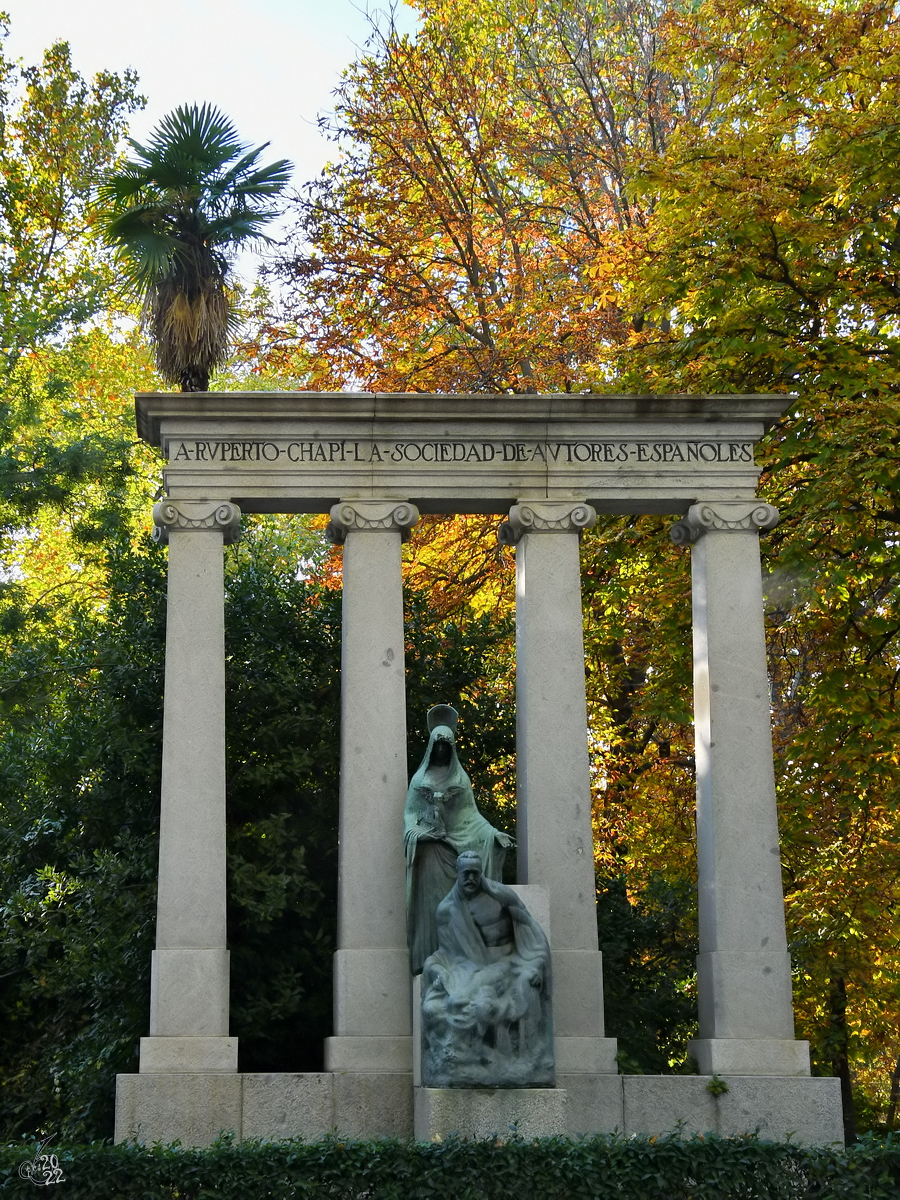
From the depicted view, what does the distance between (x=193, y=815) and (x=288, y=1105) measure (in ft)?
8.65

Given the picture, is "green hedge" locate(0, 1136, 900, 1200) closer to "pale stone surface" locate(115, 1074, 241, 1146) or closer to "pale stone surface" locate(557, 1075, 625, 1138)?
"pale stone surface" locate(115, 1074, 241, 1146)

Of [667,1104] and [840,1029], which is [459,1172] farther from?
[840,1029]

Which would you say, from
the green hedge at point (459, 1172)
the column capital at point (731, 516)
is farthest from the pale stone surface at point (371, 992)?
the column capital at point (731, 516)

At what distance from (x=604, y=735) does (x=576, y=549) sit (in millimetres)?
7450

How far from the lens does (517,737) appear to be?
13.7 metres

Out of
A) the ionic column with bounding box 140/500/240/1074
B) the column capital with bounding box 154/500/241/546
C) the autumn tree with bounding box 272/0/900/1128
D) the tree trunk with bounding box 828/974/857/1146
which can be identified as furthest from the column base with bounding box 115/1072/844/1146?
the tree trunk with bounding box 828/974/857/1146

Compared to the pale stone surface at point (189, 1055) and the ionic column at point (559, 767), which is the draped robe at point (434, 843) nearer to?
the ionic column at point (559, 767)

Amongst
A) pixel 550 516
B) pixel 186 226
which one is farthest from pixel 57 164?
pixel 550 516

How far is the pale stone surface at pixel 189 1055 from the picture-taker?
12.2 metres

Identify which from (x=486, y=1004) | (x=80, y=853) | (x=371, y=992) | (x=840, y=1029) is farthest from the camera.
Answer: (x=840, y=1029)

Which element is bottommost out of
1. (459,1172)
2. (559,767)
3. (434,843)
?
(459,1172)

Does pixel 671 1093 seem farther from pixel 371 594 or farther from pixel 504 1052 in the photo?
pixel 371 594

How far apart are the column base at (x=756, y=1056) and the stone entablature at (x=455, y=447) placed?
16.7 ft

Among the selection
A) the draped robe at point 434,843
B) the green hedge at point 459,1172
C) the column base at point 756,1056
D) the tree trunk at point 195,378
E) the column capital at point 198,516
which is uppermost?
the tree trunk at point 195,378
